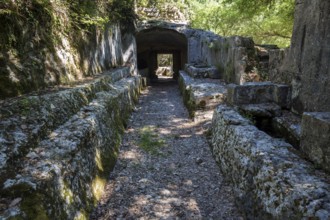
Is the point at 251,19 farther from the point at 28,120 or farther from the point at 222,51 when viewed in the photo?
the point at 28,120

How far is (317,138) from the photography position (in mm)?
2455

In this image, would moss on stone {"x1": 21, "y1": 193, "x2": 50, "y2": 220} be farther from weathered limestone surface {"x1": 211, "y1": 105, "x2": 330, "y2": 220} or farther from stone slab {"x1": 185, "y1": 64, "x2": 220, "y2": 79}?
stone slab {"x1": 185, "y1": 64, "x2": 220, "y2": 79}

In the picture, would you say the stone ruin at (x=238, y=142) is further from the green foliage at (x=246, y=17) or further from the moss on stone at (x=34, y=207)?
the green foliage at (x=246, y=17)

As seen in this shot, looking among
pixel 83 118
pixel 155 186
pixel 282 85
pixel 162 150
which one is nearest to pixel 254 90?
pixel 282 85

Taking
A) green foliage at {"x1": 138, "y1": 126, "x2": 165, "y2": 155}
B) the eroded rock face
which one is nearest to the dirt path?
green foliage at {"x1": 138, "y1": 126, "x2": 165, "y2": 155}

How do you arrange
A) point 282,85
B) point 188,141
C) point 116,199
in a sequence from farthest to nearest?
point 188,141
point 282,85
point 116,199

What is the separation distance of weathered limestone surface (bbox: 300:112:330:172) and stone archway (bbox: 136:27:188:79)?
1497 centimetres

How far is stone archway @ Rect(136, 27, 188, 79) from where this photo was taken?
17.9 m

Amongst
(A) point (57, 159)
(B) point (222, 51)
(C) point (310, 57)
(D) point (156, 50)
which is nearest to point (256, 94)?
(C) point (310, 57)

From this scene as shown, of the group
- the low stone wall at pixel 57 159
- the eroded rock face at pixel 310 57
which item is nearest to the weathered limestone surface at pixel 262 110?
the eroded rock face at pixel 310 57

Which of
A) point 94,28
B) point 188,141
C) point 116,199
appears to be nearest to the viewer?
point 116,199

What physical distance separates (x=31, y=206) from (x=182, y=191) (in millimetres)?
2080

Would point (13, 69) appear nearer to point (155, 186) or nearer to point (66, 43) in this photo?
point (66, 43)

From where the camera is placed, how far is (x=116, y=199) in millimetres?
3342
